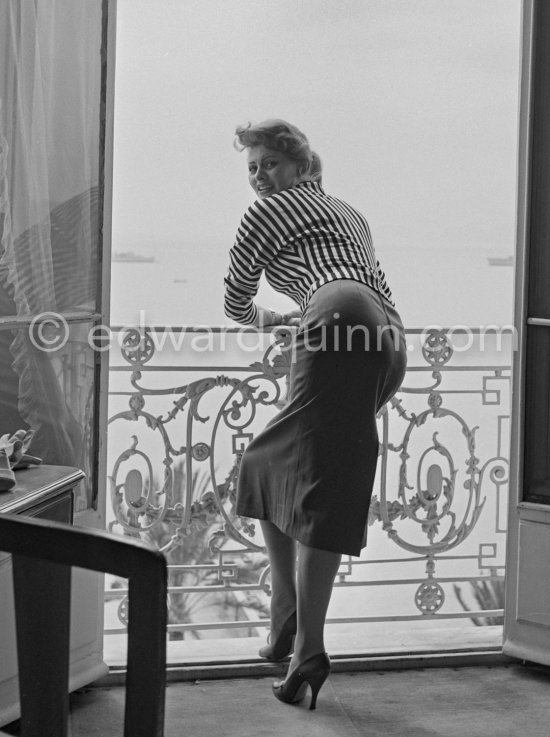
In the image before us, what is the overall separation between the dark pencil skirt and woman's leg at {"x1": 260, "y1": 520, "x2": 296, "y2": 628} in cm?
17

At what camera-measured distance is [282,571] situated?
8.35 feet

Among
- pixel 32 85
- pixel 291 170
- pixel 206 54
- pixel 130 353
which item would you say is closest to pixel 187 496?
pixel 130 353

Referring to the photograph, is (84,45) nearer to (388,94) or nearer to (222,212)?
(388,94)

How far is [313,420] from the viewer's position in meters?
2.31

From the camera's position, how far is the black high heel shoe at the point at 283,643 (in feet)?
8.46

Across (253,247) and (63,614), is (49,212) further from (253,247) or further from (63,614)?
(63,614)

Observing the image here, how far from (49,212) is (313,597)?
4.11 ft

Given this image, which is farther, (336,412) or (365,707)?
(365,707)

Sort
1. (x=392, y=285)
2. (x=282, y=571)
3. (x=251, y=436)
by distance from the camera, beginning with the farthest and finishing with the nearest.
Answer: (x=392, y=285), (x=251, y=436), (x=282, y=571)

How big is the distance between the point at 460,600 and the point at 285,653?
5.11m

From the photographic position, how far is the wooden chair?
0.96 m

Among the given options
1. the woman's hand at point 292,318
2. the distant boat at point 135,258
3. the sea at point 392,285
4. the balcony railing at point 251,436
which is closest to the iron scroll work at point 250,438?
the balcony railing at point 251,436

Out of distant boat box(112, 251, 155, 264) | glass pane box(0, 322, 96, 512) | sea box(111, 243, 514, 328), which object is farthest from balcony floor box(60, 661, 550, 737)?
distant boat box(112, 251, 155, 264)

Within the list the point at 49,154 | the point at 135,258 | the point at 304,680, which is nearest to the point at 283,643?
the point at 304,680
